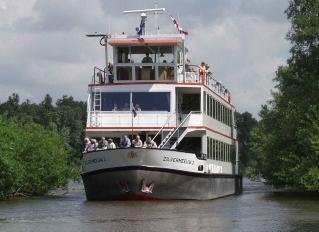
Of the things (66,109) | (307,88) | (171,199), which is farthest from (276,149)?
(66,109)

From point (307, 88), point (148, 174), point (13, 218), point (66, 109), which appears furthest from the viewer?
point (66, 109)

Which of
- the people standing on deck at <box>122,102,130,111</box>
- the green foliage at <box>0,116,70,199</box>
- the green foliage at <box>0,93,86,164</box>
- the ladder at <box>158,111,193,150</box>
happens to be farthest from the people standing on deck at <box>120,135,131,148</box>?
the green foliage at <box>0,93,86,164</box>

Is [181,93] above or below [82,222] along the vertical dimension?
above

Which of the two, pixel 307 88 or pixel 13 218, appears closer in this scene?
pixel 13 218

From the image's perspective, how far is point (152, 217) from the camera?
992 inches

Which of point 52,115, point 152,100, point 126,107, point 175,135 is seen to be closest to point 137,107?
point 126,107

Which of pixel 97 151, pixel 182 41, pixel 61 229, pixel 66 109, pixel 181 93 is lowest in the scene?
pixel 61 229

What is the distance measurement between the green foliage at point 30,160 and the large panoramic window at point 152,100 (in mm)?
5808

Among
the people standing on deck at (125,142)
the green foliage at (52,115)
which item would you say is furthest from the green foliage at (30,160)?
the green foliage at (52,115)

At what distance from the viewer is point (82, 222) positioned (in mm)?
23922

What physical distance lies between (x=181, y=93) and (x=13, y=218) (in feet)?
43.5

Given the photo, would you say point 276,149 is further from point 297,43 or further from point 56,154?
point 56,154

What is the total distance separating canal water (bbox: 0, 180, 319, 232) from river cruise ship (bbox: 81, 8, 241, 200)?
982 millimetres

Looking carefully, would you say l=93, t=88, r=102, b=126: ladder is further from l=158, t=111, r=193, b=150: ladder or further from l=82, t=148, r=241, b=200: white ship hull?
l=158, t=111, r=193, b=150: ladder
